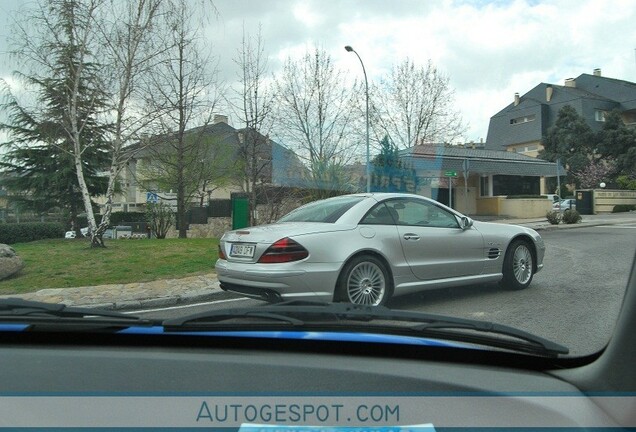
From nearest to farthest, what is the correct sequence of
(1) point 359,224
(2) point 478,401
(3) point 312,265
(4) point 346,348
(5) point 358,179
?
(2) point 478,401 < (4) point 346,348 < (3) point 312,265 < (1) point 359,224 < (5) point 358,179

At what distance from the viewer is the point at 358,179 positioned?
21938mm

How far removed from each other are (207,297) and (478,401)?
6491 mm

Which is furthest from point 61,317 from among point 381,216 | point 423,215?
point 423,215

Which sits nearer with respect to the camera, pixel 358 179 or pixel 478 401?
pixel 478 401

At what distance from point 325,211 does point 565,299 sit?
2.97 metres

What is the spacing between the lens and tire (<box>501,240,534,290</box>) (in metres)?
5.04

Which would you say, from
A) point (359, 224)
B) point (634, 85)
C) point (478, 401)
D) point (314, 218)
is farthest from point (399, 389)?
point (314, 218)

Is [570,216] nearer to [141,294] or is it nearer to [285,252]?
[285,252]

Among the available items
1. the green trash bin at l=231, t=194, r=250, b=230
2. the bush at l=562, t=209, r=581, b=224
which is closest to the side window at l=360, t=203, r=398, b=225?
the bush at l=562, t=209, r=581, b=224

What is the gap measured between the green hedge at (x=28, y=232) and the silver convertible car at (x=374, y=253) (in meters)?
7.62

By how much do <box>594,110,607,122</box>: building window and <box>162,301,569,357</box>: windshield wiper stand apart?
1983 mm

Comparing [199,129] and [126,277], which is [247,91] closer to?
[199,129]

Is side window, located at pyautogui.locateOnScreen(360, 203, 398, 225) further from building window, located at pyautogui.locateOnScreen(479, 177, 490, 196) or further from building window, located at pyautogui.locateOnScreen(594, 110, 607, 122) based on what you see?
building window, located at pyautogui.locateOnScreen(479, 177, 490, 196)

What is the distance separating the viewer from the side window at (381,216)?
566 centimetres
